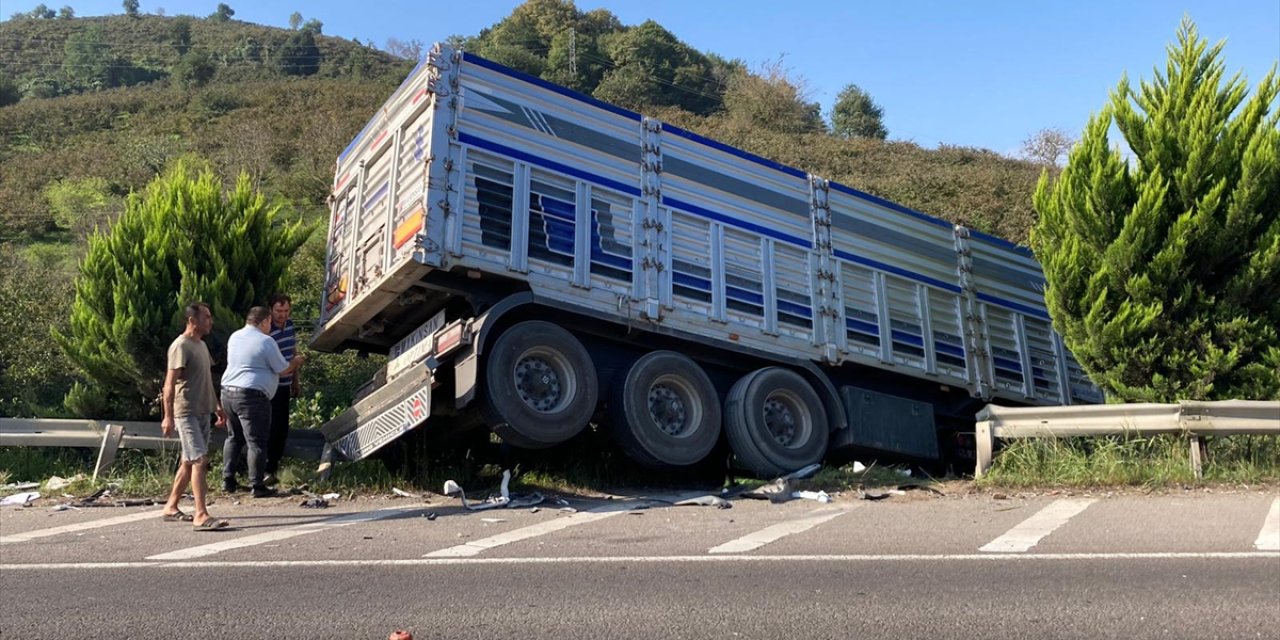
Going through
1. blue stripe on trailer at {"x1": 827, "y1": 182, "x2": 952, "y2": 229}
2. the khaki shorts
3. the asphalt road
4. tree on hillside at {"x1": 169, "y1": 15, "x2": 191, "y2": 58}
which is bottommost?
the asphalt road

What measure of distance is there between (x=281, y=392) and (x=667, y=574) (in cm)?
476

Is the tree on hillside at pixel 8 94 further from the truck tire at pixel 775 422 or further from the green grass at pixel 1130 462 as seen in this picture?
the green grass at pixel 1130 462

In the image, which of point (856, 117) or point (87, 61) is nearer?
point (856, 117)

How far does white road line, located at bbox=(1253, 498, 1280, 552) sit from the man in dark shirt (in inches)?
265

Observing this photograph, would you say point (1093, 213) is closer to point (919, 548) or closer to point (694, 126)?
point (919, 548)

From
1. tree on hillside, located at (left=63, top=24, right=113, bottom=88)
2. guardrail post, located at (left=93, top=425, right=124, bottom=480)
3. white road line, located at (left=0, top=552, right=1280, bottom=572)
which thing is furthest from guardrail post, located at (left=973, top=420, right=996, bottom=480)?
tree on hillside, located at (left=63, top=24, right=113, bottom=88)

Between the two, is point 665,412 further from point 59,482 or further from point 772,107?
point 772,107

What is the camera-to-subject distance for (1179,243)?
28.0ft

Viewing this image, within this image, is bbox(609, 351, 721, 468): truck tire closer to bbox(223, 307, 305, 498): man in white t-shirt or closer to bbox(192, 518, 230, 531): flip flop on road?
bbox(223, 307, 305, 498): man in white t-shirt

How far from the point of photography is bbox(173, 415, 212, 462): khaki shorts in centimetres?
654

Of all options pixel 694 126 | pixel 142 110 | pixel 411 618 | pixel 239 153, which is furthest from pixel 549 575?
pixel 142 110

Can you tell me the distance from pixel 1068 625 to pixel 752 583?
1.33 m

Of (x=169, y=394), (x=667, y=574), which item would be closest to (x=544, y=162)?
(x=169, y=394)

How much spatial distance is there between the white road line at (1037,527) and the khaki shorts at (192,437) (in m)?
4.74
